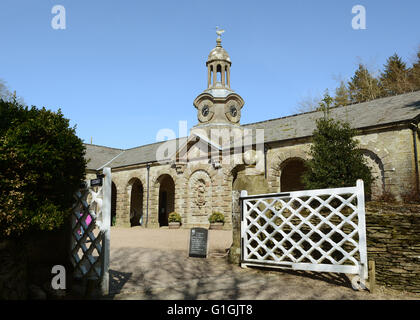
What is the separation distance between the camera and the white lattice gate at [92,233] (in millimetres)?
5383

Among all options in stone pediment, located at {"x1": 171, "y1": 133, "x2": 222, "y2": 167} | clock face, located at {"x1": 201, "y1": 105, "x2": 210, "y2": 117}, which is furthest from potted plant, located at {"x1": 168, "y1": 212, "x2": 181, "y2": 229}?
clock face, located at {"x1": 201, "y1": 105, "x2": 210, "y2": 117}

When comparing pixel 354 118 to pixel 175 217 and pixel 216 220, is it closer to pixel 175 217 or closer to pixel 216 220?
pixel 216 220

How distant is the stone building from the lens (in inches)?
584

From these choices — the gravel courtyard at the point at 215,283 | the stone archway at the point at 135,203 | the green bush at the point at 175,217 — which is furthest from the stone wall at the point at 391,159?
the stone archway at the point at 135,203

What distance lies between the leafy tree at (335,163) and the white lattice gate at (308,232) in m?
4.10

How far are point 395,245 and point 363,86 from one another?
34523mm

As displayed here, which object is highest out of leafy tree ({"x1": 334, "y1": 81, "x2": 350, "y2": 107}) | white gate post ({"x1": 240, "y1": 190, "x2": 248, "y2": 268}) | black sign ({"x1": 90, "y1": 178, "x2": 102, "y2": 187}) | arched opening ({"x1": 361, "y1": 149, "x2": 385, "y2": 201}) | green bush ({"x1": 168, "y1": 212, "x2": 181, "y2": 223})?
leafy tree ({"x1": 334, "y1": 81, "x2": 350, "y2": 107})

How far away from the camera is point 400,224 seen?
242 inches

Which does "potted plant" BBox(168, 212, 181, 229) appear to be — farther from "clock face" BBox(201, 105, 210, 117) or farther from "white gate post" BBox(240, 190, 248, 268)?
"white gate post" BBox(240, 190, 248, 268)

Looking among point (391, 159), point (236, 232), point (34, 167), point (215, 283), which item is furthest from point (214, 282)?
point (391, 159)

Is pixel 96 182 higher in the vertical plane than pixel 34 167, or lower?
lower

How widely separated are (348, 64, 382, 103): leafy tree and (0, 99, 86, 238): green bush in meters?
31.4

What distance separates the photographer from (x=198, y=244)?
9531 millimetres

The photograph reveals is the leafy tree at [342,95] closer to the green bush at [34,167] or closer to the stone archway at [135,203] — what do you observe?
the stone archway at [135,203]
